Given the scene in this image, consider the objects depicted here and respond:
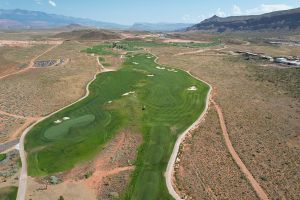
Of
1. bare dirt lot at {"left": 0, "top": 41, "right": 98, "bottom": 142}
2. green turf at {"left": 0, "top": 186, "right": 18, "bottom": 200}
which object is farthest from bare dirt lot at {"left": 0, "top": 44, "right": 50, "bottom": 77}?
green turf at {"left": 0, "top": 186, "right": 18, "bottom": 200}

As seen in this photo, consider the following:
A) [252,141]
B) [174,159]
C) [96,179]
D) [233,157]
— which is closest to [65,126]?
[96,179]

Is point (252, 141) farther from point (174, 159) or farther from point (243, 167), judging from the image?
point (174, 159)

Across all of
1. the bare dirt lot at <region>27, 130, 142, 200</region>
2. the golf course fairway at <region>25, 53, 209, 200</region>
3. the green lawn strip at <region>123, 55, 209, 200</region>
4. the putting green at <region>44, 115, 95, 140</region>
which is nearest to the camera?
the bare dirt lot at <region>27, 130, 142, 200</region>

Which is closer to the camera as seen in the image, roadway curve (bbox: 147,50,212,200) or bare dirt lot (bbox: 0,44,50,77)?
roadway curve (bbox: 147,50,212,200)

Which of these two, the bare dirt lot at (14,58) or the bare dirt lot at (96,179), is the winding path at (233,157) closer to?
the bare dirt lot at (96,179)

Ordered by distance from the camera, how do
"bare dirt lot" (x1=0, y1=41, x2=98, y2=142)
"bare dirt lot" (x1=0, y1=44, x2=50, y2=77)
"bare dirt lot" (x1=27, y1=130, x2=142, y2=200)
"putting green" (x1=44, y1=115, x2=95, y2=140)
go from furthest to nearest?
"bare dirt lot" (x1=0, y1=44, x2=50, y2=77) → "bare dirt lot" (x1=0, y1=41, x2=98, y2=142) → "putting green" (x1=44, y1=115, x2=95, y2=140) → "bare dirt lot" (x1=27, y1=130, x2=142, y2=200)

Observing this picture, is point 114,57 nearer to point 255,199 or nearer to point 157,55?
point 157,55

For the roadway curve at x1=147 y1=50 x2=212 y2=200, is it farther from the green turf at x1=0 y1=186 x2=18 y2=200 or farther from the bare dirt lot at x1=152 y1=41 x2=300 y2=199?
the green turf at x1=0 y1=186 x2=18 y2=200
